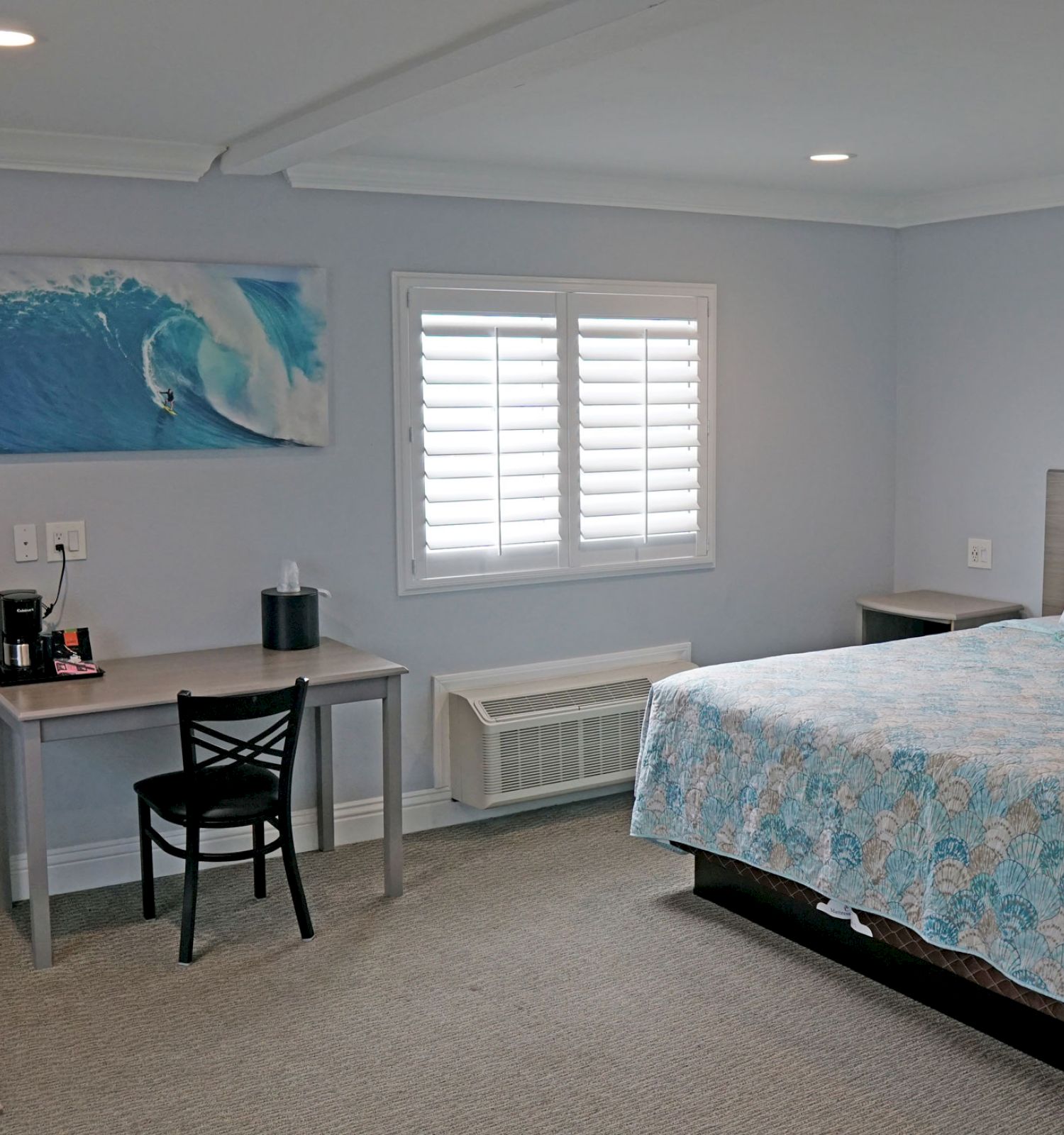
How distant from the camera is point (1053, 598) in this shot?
4945 mm

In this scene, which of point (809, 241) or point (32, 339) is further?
point (809, 241)

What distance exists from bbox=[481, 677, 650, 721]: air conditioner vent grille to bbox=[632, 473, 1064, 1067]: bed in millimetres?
730

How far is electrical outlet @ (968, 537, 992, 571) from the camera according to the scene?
523 centimetres

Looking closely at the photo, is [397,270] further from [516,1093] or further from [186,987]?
[516,1093]

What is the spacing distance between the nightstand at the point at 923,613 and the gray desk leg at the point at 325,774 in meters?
2.35

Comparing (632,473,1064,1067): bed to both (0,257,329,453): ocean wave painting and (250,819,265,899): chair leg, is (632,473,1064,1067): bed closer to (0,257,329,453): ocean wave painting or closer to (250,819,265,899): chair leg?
(250,819,265,899): chair leg

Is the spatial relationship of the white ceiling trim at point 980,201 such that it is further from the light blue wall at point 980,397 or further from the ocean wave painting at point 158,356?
the ocean wave painting at point 158,356

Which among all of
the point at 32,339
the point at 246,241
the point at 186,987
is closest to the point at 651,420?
the point at 246,241

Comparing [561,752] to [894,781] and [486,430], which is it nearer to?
[486,430]

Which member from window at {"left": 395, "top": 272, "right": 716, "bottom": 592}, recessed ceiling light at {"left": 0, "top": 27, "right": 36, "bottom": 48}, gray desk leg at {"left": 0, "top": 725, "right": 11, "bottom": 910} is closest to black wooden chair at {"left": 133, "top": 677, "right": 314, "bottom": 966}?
gray desk leg at {"left": 0, "top": 725, "right": 11, "bottom": 910}

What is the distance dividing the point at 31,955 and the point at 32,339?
1.77 metres

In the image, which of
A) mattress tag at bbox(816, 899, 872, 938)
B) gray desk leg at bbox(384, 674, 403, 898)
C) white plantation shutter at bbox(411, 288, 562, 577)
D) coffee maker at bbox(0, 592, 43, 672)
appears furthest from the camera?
white plantation shutter at bbox(411, 288, 562, 577)

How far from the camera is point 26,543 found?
3836mm

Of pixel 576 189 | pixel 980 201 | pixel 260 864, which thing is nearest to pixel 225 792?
pixel 260 864
